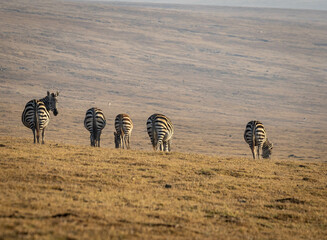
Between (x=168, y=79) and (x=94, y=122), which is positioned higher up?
(x=168, y=79)

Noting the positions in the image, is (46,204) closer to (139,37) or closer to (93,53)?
(93,53)

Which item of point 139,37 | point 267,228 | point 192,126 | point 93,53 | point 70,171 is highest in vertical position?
point 139,37

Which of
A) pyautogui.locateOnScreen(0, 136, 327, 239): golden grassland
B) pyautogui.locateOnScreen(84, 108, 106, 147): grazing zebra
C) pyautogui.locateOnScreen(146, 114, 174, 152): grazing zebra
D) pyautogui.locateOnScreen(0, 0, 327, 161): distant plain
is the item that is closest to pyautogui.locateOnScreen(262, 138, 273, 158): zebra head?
pyautogui.locateOnScreen(0, 136, 327, 239): golden grassland

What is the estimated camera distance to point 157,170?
19078 mm

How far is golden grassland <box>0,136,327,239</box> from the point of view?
36.6 ft

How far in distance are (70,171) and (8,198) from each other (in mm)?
4427

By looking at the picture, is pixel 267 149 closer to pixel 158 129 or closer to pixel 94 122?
pixel 158 129

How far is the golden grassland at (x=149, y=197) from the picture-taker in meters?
11.2

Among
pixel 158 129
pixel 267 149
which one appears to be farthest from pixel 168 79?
pixel 158 129

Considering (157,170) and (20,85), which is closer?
(157,170)

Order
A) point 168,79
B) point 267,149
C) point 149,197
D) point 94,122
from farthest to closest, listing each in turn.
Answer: point 168,79 < point 267,149 < point 94,122 < point 149,197

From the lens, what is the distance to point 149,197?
14875 millimetres

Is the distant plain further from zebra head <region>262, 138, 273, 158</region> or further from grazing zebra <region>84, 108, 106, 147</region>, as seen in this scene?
grazing zebra <region>84, 108, 106, 147</region>

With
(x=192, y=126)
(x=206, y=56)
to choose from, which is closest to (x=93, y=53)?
(x=206, y=56)
